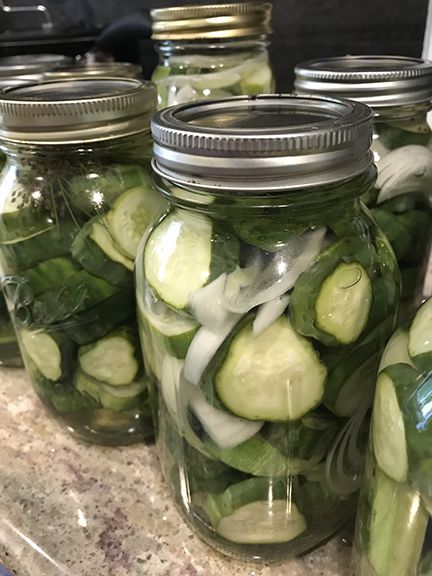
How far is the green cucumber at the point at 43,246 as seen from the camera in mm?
552

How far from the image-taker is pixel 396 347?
398mm

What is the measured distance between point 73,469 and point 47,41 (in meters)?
0.75

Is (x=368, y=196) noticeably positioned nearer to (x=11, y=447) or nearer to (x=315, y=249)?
(x=315, y=249)

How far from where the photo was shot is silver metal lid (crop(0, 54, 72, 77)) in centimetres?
77

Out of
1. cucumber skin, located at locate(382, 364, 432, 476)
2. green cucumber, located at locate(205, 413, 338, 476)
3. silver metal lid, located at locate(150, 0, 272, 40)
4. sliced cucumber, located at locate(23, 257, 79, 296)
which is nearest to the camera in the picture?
cucumber skin, located at locate(382, 364, 432, 476)

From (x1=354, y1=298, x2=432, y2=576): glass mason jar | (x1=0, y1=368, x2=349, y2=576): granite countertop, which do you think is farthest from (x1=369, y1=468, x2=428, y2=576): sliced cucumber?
(x1=0, y1=368, x2=349, y2=576): granite countertop

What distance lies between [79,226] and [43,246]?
38 mm

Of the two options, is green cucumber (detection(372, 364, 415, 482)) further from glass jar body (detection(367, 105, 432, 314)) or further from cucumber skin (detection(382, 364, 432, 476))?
glass jar body (detection(367, 105, 432, 314))

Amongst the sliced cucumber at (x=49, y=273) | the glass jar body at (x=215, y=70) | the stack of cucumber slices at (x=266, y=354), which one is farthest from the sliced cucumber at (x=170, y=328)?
the glass jar body at (x=215, y=70)

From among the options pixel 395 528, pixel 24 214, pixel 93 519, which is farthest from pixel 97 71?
pixel 395 528

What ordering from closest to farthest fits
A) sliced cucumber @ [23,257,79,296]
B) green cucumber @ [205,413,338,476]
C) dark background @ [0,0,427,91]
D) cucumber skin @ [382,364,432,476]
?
cucumber skin @ [382,364,432,476] < green cucumber @ [205,413,338,476] < sliced cucumber @ [23,257,79,296] < dark background @ [0,0,427,91]

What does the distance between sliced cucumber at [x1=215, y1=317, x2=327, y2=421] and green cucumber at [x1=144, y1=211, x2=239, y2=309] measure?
4cm

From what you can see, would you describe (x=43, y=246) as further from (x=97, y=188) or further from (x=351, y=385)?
(x=351, y=385)

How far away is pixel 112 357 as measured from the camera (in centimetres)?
60
